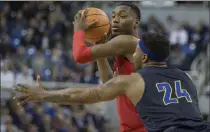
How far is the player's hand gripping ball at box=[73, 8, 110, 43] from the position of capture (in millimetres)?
6105

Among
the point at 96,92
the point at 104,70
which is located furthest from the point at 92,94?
the point at 104,70

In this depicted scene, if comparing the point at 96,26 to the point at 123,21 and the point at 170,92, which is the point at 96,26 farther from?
the point at 170,92

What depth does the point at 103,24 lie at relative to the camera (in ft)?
20.4

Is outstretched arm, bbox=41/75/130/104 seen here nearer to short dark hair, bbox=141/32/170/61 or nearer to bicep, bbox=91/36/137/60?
short dark hair, bbox=141/32/170/61

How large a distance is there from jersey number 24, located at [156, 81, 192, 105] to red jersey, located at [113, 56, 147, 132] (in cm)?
33

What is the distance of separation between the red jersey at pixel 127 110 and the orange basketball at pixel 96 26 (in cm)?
31

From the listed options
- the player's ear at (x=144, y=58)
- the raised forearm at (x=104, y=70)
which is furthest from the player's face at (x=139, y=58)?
the raised forearm at (x=104, y=70)

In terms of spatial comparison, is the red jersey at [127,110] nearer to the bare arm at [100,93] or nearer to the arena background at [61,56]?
the bare arm at [100,93]

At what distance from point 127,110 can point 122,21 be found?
88 cm

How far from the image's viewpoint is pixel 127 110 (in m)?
5.86

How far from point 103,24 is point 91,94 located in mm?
930

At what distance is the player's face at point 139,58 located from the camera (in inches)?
220

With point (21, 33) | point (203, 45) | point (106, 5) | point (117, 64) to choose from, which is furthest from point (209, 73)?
point (117, 64)

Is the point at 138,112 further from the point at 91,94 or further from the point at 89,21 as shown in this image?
the point at 89,21
